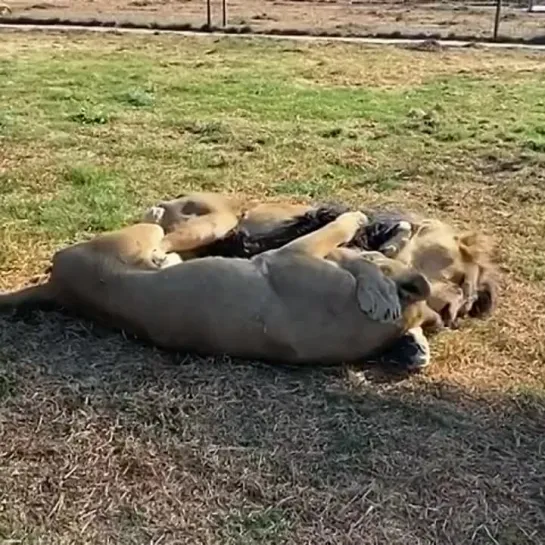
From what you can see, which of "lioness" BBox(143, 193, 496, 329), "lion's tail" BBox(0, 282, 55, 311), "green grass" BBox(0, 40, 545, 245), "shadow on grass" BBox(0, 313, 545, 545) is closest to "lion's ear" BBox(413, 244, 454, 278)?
"lioness" BBox(143, 193, 496, 329)

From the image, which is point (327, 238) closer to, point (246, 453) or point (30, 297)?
point (246, 453)

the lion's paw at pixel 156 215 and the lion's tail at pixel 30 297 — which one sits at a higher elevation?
the lion's paw at pixel 156 215

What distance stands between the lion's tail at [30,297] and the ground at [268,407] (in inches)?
2.7

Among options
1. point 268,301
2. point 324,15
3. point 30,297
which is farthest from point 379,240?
point 324,15

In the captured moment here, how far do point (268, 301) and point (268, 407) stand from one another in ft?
1.19

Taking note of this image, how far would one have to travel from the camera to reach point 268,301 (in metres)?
3.55

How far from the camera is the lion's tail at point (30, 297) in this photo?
158 inches

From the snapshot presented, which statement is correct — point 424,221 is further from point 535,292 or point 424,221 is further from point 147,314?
point 147,314

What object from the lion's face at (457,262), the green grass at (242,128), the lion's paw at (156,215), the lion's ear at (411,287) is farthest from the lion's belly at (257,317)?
the green grass at (242,128)

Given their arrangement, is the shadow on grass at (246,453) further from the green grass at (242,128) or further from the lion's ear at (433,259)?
the green grass at (242,128)

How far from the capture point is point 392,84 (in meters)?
10.2

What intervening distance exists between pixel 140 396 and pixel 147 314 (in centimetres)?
32

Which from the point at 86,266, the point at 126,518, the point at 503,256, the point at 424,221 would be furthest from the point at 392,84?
the point at 126,518

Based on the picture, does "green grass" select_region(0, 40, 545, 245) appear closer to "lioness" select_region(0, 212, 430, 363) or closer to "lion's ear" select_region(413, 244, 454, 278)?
"lioness" select_region(0, 212, 430, 363)
